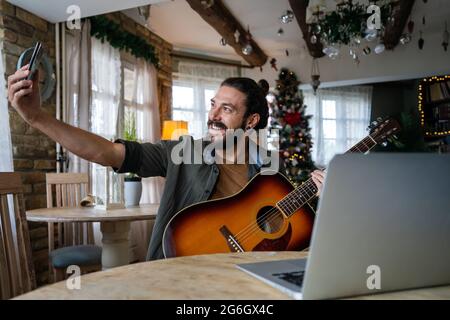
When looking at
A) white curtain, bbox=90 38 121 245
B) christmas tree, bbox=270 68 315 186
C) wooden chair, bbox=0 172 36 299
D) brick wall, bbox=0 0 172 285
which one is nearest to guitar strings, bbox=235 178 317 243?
wooden chair, bbox=0 172 36 299

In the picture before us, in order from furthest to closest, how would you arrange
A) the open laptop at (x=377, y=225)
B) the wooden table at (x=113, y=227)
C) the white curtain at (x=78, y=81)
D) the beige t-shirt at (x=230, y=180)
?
the white curtain at (x=78, y=81) < the wooden table at (x=113, y=227) < the beige t-shirt at (x=230, y=180) < the open laptop at (x=377, y=225)

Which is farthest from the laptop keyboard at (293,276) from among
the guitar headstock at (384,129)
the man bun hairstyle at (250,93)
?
the man bun hairstyle at (250,93)

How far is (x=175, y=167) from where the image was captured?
147 cm

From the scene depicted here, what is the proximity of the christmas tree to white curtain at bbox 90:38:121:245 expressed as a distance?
2.80m

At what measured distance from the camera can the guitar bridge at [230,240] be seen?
126 cm

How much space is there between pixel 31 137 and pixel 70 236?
917mm

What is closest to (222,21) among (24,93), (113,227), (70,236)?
(70,236)

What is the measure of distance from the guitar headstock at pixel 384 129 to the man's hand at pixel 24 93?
99cm

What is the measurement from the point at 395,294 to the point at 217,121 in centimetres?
113

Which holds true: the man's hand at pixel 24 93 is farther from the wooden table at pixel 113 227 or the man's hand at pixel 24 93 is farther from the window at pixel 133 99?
the window at pixel 133 99

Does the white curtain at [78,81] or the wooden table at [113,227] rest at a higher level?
the white curtain at [78,81]

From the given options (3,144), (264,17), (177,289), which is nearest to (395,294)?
(177,289)

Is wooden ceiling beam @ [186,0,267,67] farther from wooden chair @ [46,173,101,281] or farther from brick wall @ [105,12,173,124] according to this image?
wooden chair @ [46,173,101,281]

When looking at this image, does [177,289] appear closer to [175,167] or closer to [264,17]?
[175,167]
